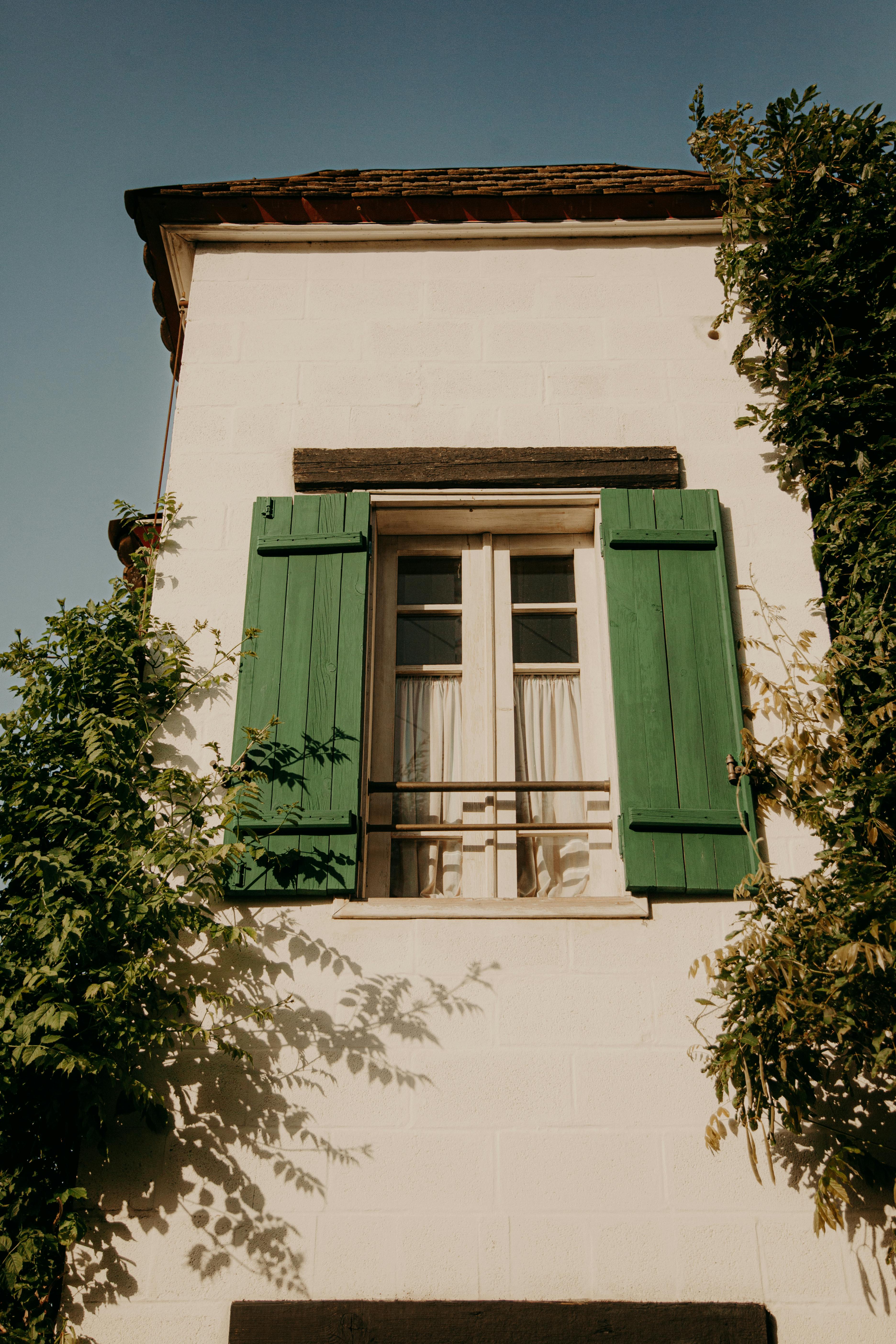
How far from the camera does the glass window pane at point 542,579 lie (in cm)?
420

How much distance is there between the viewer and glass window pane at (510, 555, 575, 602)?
4199mm

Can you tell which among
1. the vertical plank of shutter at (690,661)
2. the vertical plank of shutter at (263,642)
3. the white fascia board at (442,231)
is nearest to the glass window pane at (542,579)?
the vertical plank of shutter at (690,661)

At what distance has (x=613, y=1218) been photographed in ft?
9.70

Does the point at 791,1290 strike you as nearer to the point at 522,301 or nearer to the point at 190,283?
the point at 522,301

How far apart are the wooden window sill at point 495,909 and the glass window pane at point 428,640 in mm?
1073

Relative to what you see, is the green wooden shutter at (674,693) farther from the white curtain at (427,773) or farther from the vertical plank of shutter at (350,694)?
the vertical plank of shutter at (350,694)


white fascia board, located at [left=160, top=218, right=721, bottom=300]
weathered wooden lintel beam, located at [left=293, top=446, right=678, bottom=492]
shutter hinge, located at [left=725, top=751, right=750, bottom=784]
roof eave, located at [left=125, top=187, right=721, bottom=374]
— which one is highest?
roof eave, located at [left=125, top=187, right=721, bottom=374]

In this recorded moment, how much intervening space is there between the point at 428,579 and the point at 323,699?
864 millimetres

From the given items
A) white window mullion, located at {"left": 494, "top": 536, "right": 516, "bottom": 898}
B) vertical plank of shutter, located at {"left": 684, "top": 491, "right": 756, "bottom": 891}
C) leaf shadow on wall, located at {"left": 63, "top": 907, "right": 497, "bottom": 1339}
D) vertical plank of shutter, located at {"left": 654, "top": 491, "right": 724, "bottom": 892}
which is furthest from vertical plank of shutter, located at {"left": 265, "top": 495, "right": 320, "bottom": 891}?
vertical plank of shutter, located at {"left": 684, "top": 491, "right": 756, "bottom": 891}

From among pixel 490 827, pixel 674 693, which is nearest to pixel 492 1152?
pixel 490 827

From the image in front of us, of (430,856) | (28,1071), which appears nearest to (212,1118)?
(28,1071)

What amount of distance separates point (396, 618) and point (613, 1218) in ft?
7.56

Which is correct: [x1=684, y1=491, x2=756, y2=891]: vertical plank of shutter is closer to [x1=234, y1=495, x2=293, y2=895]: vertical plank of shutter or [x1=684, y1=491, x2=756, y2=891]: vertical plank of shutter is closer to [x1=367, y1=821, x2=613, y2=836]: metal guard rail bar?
[x1=367, y1=821, x2=613, y2=836]: metal guard rail bar

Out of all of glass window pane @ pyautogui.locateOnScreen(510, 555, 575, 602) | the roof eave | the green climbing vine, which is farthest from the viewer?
the roof eave
